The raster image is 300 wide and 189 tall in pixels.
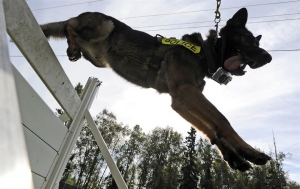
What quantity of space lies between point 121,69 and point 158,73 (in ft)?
2.00

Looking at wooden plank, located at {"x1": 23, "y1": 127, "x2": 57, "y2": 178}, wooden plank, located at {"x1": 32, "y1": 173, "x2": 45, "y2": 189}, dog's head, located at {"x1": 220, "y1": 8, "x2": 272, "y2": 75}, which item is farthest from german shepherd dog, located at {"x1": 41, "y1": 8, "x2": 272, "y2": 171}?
wooden plank, located at {"x1": 32, "y1": 173, "x2": 45, "y2": 189}

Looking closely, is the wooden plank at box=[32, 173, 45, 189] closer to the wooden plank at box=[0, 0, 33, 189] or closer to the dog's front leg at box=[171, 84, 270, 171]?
the wooden plank at box=[0, 0, 33, 189]

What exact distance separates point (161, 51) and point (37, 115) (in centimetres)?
256

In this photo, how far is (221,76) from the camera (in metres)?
3.92

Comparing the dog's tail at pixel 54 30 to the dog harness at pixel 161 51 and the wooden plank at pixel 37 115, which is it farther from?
the wooden plank at pixel 37 115

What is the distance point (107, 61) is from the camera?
427 centimetres

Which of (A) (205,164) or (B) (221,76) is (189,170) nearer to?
(A) (205,164)

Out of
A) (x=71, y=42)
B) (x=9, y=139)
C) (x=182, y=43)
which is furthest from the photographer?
(x=182, y=43)

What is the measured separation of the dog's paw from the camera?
4.02 m

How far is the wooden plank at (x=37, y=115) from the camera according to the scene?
176 cm

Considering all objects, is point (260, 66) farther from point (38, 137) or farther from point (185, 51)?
point (38, 137)

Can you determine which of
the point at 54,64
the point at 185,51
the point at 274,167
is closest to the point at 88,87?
the point at 54,64

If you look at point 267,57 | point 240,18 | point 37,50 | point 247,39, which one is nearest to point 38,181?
point 37,50

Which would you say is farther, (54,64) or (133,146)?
(133,146)
